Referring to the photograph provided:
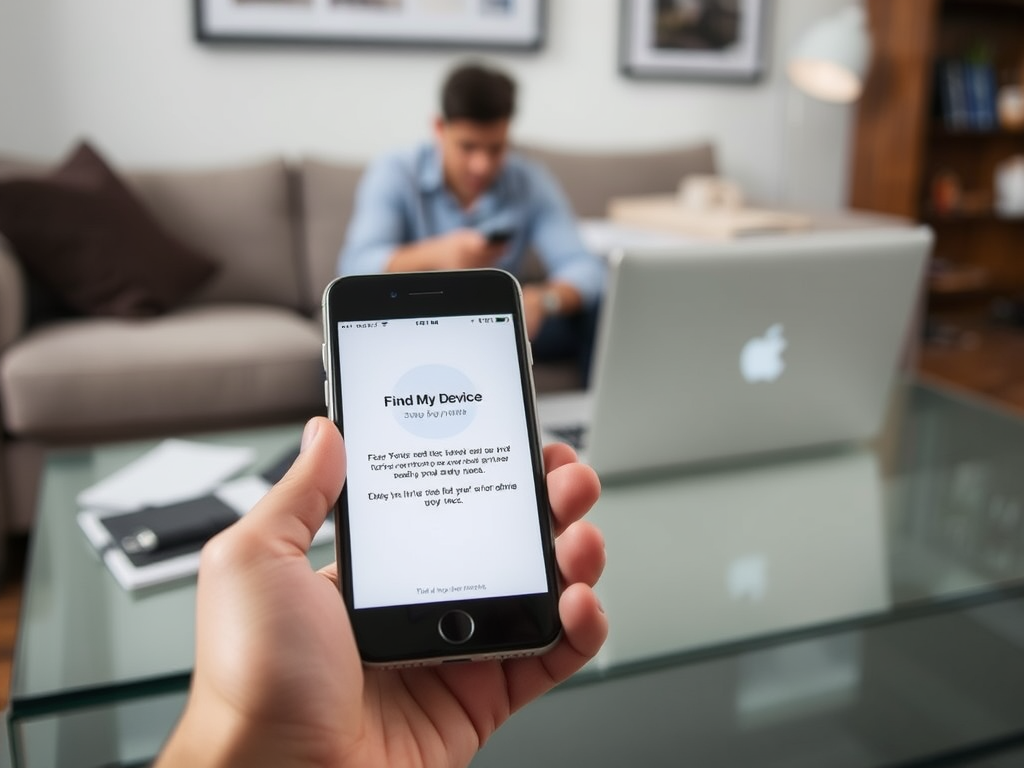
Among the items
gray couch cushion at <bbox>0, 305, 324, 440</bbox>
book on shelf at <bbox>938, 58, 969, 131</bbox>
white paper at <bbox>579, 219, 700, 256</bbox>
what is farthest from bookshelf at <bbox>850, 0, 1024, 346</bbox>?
gray couch cushion at <bbox>0, 305, 324, 440</bbox>

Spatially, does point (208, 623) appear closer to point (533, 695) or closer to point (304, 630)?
point (304, 630)

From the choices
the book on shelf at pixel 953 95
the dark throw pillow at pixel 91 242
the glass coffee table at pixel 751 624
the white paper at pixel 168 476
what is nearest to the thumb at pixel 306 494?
the glass coffee table at pixel 751 624

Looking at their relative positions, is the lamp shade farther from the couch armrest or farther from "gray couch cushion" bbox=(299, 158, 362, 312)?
the couch armrest

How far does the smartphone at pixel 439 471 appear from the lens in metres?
0.63

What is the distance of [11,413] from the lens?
6.30 ft

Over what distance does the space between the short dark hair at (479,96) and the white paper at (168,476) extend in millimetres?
917

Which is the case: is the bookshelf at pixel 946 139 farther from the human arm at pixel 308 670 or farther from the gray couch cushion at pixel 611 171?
the human arm at pixel 308 670

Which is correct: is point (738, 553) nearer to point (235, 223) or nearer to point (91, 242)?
point (91, 242)

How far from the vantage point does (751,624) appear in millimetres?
938

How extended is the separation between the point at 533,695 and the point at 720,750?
2.06 feet

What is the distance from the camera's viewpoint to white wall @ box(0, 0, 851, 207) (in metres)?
2.67

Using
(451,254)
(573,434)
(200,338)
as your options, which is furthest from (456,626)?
(200,338)

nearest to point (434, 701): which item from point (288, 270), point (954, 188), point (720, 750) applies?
point (720, 750)

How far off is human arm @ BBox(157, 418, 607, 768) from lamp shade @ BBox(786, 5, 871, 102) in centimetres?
284
